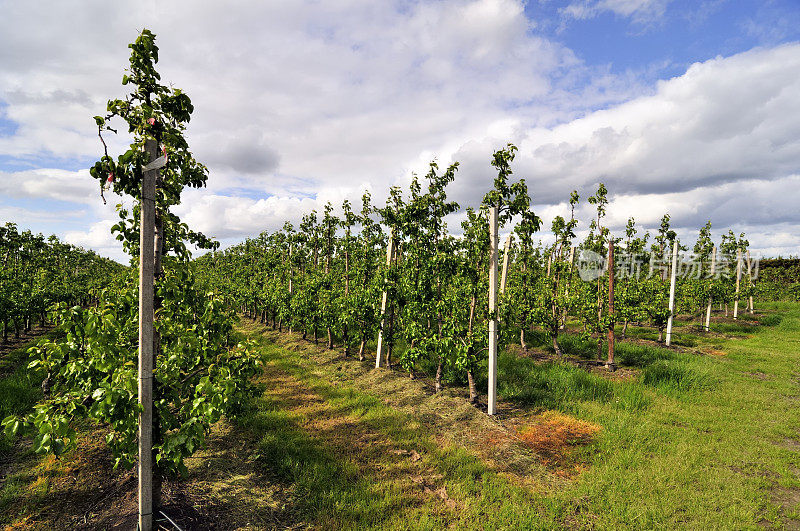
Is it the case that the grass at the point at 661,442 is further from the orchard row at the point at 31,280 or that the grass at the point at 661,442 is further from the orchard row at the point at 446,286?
the orchard row at the point at 31,280

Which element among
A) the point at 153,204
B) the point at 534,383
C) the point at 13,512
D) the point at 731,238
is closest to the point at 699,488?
the point at 534,383

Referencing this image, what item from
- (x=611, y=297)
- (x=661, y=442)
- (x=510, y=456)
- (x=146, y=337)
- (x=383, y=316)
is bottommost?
(x=510, y=456)

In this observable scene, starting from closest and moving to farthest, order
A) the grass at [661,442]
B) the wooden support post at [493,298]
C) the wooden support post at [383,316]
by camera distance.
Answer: the grass at [661,442] < the wooden support post at [493,298] < the wooden support post at [383,316]

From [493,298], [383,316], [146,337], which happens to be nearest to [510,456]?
[493,298]

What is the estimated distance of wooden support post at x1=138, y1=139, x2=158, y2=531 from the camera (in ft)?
15.2

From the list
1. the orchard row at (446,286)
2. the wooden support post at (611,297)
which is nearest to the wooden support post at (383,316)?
the orchard row at (446,286)

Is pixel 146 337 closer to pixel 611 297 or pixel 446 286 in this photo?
pixel 446 286

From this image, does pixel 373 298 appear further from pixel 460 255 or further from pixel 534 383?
pixel 534 383

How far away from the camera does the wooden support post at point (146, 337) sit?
4.64 meters

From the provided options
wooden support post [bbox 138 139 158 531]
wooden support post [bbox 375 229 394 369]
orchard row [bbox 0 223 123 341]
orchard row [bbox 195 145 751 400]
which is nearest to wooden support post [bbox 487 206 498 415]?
orchard row [bbox 195 145 751 400]

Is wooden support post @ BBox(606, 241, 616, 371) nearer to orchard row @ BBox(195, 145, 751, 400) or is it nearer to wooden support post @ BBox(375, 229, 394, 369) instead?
orchard row @ BBox(195, 145, 751, 400)

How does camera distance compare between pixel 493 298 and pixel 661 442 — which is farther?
pixel 493 298

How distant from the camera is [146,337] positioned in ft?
15.3

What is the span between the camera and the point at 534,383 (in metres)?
12.1
